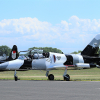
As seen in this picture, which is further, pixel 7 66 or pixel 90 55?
pixel 90 55

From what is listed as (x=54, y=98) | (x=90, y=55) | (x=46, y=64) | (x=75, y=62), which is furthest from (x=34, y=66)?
(x=54, y=98)

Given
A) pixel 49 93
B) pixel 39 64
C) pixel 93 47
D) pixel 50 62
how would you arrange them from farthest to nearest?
pixel 93 47 → pixel 50 62 → pixel 39 64 → pixel 49 93

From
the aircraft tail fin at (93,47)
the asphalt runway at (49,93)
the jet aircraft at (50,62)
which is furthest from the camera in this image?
the aircraft tail fin at (93,47)

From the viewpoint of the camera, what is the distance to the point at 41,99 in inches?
481

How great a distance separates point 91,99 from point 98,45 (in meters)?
18.9

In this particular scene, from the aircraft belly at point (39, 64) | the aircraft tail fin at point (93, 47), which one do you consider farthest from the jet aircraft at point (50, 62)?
the aircraft tail fin at point (93, 47)

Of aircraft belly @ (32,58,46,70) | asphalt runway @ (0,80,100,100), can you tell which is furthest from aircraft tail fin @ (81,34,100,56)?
asphalt runway @ (0,80,100,100)

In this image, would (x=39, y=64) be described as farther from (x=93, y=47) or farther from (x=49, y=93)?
(x=49, y=93)

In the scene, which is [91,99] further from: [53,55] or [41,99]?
→ [53,55]

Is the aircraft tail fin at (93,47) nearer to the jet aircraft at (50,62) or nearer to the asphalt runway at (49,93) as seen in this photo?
the jet aircraft at (50,62)

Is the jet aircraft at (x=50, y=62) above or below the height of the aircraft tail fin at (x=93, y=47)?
below

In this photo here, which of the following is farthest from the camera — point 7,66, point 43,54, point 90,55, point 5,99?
point 90,55

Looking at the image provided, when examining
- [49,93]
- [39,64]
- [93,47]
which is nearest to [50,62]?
[39,64]

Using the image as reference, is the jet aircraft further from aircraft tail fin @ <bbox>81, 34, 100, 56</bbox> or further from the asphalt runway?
the asphalt runway
